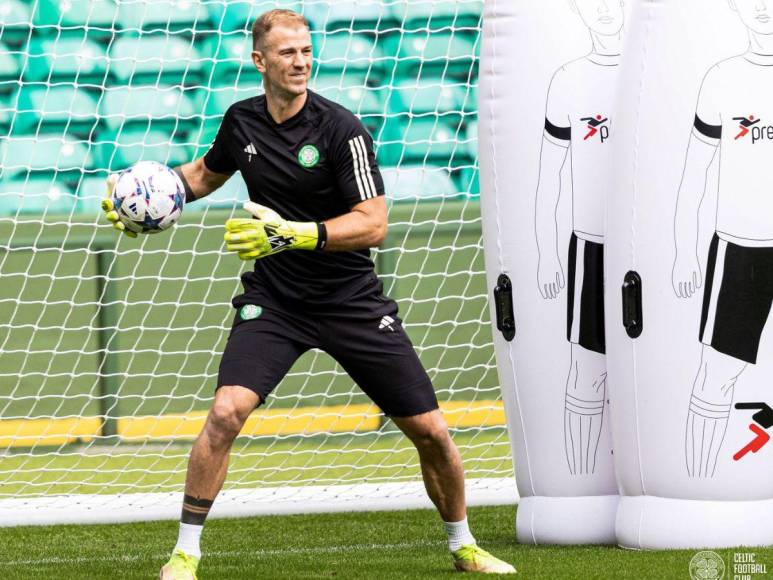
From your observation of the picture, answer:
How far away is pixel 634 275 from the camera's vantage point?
4312mm

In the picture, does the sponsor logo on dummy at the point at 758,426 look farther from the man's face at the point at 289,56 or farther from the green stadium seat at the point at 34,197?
the green stadium seat at the point at 34,197

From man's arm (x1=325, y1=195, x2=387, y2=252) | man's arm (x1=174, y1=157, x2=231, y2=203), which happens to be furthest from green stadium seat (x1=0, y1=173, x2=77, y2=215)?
man's arm (x1=325, y1=195, x2=387, y2=252)

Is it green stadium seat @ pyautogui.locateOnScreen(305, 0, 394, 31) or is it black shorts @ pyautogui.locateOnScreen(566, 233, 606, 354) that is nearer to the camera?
black shorts @ pyautogui.locateOnScreen(566, 233, 606, 354)

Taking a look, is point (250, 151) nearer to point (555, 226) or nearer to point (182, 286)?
point (555, 226)

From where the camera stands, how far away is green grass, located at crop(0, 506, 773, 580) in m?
4.18

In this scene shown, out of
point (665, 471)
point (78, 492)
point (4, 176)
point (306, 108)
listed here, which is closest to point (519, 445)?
point (665, 471)

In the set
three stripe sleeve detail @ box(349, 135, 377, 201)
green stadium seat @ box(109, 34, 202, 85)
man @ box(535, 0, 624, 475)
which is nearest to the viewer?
three stripe sleeve detail @ box(349, 135, 377, 201)

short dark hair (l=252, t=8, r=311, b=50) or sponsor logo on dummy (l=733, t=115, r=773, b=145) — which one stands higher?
short dark hair (l=252, t=8, r=311, b=50)

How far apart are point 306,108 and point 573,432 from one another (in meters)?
1.41

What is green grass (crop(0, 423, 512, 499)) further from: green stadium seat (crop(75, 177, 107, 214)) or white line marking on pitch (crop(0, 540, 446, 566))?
green stadium seat (crop(75, 177, 107, 214))

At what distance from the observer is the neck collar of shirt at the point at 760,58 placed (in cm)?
419

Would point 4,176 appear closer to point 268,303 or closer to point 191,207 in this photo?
point 191,207

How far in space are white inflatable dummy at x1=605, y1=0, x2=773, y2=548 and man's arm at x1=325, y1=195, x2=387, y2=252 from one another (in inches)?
31.4

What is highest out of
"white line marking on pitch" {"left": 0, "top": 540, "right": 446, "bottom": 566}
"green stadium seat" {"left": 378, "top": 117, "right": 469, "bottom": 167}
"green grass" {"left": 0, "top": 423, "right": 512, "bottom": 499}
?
"green stadium seat" {"left": 378, "top": 117, "right": 469, "bottom": 167}
